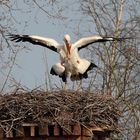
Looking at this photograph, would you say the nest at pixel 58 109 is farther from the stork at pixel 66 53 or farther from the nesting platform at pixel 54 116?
the stork at pixel 66 53

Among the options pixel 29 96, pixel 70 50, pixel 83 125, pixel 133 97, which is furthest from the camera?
pixel 133 97

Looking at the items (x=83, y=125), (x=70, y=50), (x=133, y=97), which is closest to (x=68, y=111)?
(x=83, y=125)

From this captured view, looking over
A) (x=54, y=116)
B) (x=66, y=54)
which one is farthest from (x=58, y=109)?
(x=66, y=54)

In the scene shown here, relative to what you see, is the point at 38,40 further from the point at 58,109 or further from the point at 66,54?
the point at 58,109

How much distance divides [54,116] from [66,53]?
11.9 ft

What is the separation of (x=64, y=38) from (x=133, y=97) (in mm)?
4886

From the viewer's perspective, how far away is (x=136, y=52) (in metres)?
17.1

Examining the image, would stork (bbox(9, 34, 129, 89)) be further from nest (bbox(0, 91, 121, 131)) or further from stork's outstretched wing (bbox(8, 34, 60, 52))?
nest (bbox(0, 91, 121, 131))

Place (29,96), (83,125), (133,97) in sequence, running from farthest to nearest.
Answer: (133,97), (29,96), (83,125)

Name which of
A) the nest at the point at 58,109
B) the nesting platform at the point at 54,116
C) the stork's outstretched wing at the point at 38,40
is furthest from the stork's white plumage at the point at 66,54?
the nesting platform at the point at 54,116

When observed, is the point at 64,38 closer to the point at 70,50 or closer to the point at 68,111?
the point at 70,50

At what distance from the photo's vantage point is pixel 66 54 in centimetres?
1227

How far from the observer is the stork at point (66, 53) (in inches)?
483

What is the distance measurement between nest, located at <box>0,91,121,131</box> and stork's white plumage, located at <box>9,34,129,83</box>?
2.42 m
